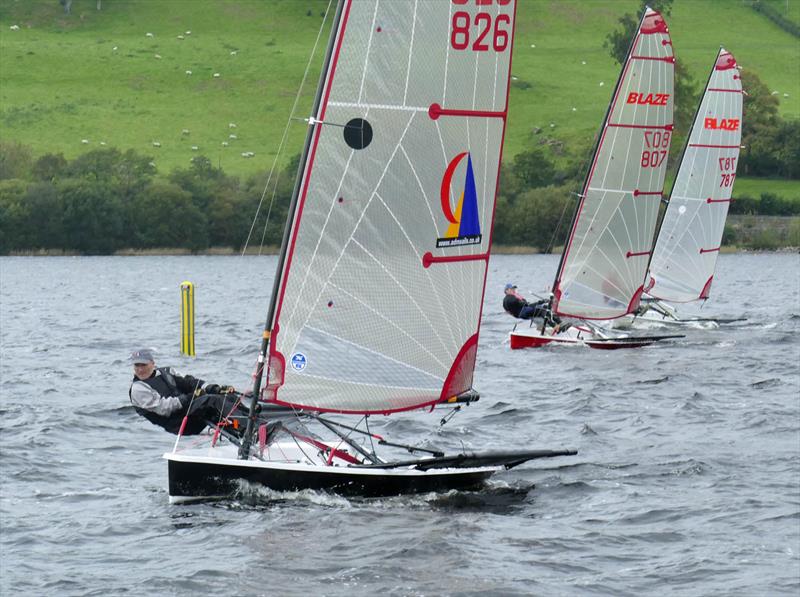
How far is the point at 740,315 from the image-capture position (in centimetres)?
4731

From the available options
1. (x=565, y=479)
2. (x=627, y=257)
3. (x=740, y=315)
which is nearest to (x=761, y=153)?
(x=740, y=315)

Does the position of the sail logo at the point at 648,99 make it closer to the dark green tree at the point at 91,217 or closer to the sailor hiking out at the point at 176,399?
the sailor hiking out at the point at 176,399

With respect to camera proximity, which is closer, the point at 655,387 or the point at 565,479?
the point at 565,479

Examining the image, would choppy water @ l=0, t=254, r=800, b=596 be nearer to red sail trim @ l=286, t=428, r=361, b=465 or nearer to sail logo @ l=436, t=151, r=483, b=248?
red sail trim @ l=286, t=428, r=361, b=465

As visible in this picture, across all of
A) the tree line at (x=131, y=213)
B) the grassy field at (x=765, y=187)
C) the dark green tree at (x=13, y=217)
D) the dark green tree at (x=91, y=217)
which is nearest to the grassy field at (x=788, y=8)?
the grassy field at (x=765, y=187)

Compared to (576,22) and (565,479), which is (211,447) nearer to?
(565,479)

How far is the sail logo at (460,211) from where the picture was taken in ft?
55.1

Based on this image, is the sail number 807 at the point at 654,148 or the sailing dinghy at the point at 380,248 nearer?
the sailing dinghy at the point at 380,248

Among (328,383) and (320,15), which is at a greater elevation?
(320,15)

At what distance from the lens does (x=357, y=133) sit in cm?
Result: 1605

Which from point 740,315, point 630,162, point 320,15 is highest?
point 320,15

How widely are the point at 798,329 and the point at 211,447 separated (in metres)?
27.6

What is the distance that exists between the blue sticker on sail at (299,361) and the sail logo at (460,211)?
2115 mm

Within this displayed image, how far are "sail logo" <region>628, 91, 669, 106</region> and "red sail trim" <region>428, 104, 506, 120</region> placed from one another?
17782 mm
